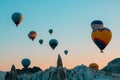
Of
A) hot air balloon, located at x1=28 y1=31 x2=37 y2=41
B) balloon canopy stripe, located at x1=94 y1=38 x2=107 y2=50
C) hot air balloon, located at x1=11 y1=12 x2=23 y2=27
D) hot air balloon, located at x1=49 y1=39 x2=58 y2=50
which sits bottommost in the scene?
balloon canopy stripe, located at x1=94 y1=38 x2=107 y2=50

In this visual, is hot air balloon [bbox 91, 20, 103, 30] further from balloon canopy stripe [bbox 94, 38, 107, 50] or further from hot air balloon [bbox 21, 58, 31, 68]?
hot air balloon [bbox 21, 58, 31, 68]

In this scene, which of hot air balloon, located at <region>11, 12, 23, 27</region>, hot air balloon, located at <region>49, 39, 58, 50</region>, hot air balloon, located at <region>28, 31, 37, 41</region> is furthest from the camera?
hot air balloon, located at <region>28, 31, 37, 41</region>

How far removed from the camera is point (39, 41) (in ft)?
445

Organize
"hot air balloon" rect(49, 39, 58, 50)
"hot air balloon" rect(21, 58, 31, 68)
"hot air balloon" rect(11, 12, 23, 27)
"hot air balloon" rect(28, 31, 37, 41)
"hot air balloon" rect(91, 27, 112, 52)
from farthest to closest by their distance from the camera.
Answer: "hot air balloon" rect(21, 58, 31, 68) < "hot air balloon" rect(28, 31, 37, 41) < "hot air balloon" rect(49, 39, 58, 50) < "hot air balloon" rect(11, 12, 23, 27) < "hot air balloon" rect(91, 27, 112, 52)

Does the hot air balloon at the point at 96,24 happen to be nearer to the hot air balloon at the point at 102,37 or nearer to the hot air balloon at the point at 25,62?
the hot air balloon at the point at 102,37

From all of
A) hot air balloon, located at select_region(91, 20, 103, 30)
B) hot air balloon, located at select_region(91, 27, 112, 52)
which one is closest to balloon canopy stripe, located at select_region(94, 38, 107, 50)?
hot air balloon, located at select_region(91, 27, 112, 52)

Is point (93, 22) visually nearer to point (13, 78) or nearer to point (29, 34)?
point (13, 78)

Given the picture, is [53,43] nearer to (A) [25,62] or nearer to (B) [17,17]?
(B) [17,17]

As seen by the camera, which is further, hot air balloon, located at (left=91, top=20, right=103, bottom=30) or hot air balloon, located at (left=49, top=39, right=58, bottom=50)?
hot air balloon, located at (left=49, top=39, right=58, bottom=50)

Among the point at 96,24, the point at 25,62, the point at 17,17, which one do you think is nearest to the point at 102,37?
the point at 96,24

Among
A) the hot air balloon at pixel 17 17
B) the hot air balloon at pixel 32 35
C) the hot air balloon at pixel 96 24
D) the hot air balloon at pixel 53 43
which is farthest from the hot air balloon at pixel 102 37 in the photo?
the hot air balloon at pixel 32 35

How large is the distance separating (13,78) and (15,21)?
36884mm

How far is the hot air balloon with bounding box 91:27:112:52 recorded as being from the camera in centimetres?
7494

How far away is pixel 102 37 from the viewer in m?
75.2
